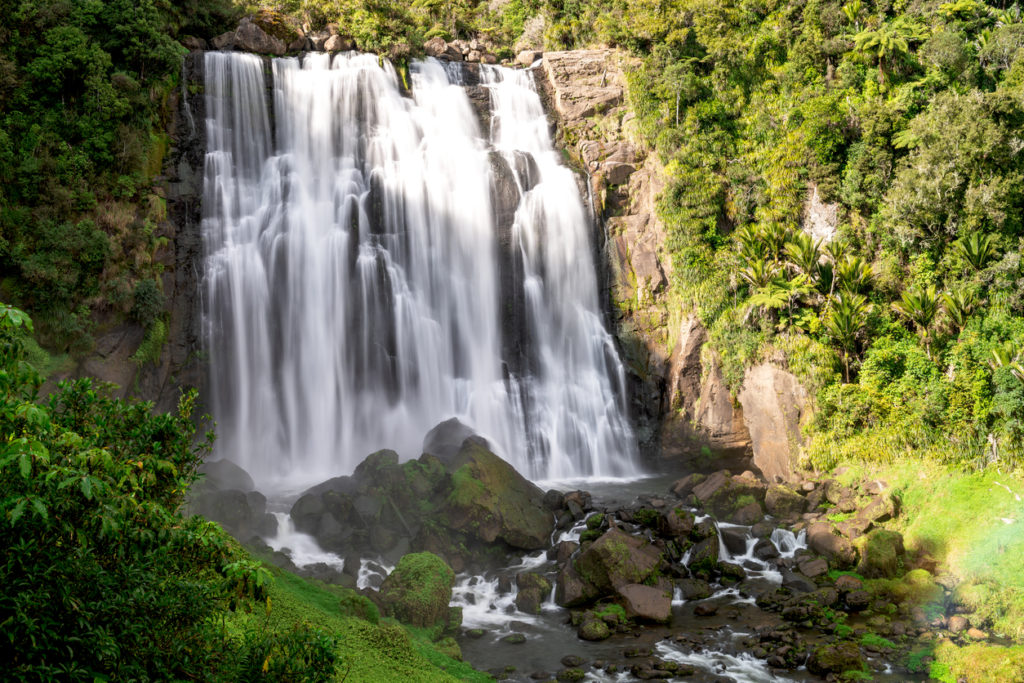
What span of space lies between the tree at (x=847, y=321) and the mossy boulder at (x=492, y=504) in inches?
457

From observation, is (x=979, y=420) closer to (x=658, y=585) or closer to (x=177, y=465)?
(x=658, y=585)

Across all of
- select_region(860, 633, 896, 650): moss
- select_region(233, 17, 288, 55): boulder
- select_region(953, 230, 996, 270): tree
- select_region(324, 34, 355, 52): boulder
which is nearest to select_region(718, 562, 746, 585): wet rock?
select_region(860, 633, 896, 650): moss

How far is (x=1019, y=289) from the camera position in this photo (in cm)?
2089

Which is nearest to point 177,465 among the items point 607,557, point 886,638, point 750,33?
point 607,557

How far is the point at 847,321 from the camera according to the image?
2139 cm

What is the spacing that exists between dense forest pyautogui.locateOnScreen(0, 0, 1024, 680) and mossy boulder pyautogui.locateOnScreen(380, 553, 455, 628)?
490cm

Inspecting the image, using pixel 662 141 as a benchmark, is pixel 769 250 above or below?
below

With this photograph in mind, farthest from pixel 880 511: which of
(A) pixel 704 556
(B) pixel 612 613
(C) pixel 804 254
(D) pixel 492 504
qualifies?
(D) pixel 492 504

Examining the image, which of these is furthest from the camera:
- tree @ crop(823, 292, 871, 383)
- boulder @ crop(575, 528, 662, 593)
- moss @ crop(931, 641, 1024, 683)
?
tree @ crop(823, 292, 871, 383)

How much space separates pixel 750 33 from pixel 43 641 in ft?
114

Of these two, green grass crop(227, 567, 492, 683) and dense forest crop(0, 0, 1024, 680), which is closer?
green grass crop(227, 567, 492, 683)

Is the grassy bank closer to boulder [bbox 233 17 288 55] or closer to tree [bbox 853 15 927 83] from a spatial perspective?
tree [bbox 853 15 927 83]

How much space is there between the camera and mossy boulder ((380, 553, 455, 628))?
40.4 ft

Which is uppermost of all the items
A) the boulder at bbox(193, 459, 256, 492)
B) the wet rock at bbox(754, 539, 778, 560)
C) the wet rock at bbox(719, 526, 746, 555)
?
the boulder at bbox(193, 459, 256, 492)
